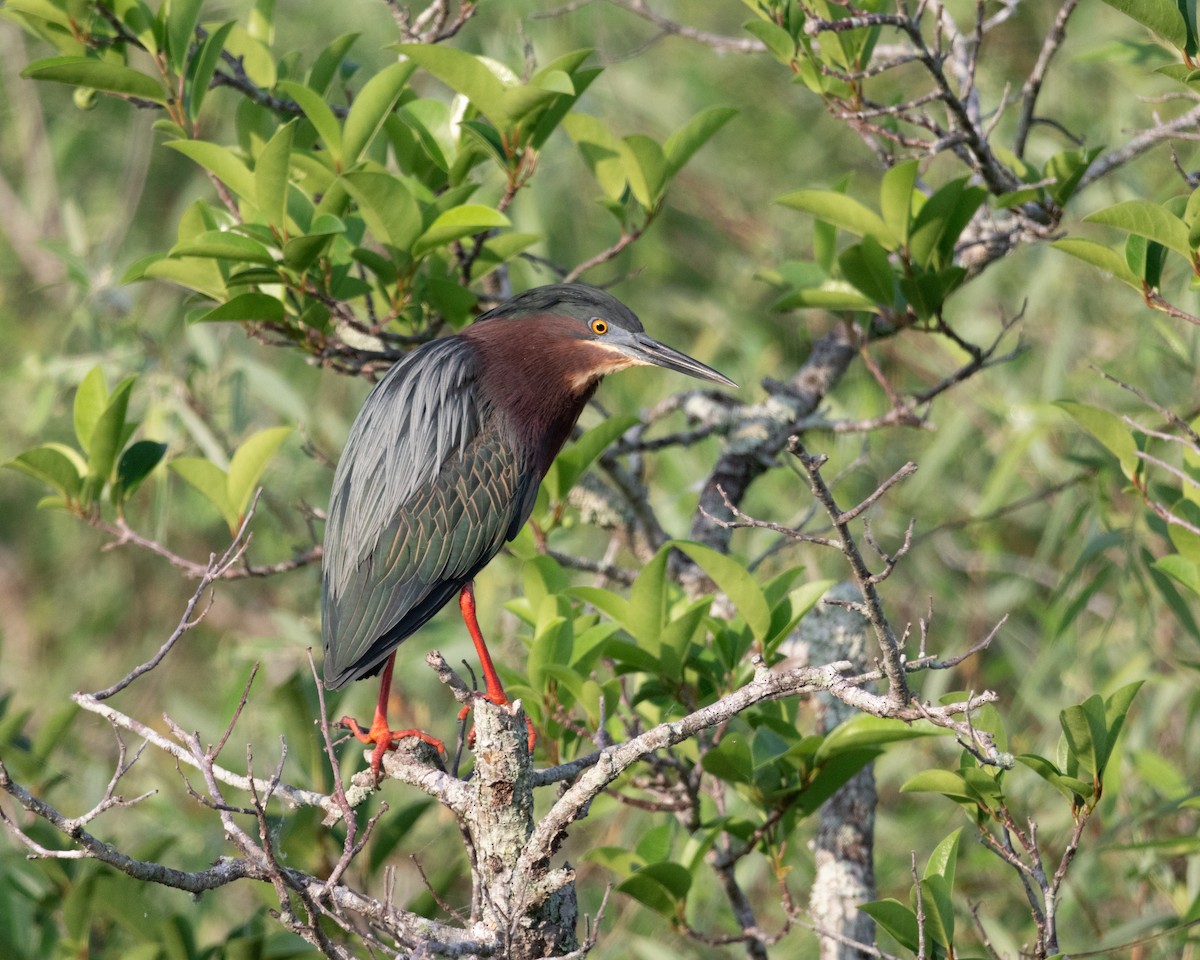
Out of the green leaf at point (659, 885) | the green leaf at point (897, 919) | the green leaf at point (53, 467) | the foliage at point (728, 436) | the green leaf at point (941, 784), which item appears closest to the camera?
the green leaf at point (897, 919)

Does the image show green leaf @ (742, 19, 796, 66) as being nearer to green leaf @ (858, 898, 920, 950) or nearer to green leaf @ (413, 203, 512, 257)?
green leaf @ (413, 203, 512, 257)

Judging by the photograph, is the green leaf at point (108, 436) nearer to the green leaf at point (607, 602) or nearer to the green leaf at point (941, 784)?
the green leaf at point (607, 602)

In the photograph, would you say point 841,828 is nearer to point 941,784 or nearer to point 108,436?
point 941,784

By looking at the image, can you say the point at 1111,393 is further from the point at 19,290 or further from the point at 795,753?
the point at 19,290

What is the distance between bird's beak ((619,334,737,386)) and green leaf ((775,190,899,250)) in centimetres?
55

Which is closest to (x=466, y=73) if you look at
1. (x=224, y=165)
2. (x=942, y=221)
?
(x=224, y=165)

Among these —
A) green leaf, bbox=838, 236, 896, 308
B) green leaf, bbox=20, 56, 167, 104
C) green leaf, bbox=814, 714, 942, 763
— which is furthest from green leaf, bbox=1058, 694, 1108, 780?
green leaf, bbox=20, 56, 167, 104

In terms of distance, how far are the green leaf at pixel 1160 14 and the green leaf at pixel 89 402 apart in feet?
9.36

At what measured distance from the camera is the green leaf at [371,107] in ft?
11.6

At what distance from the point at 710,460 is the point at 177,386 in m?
A: 2.47

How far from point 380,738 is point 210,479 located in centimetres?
97

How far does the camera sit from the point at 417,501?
397 centimetres

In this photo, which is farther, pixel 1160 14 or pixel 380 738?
pixel 380 738

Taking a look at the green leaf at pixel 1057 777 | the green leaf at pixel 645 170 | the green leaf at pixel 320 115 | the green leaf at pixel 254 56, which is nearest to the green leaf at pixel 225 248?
the green leaf at pixel 320 115
